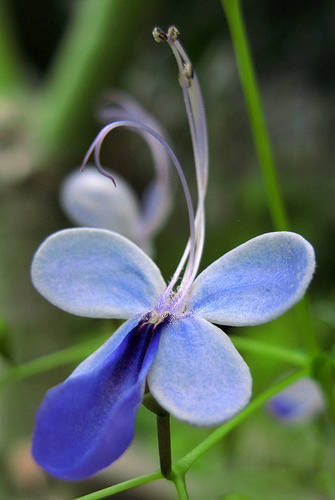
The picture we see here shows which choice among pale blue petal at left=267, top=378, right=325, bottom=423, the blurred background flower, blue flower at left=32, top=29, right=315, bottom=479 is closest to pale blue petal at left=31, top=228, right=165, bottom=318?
blue flower at left=32, top=29, right=315, bottom=479

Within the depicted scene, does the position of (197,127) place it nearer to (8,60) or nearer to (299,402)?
(299,402)

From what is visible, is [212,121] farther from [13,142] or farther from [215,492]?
[215,492]

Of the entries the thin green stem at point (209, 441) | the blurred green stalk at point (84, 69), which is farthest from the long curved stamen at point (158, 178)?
the blurred green stalk at point (84, 69)

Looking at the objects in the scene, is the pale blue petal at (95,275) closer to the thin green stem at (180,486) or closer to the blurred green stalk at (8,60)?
the thin green stem at (180,486)

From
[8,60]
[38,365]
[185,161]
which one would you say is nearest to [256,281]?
[38,365]

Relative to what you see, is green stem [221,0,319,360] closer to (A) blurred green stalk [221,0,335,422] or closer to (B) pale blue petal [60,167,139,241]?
(A) blurred green stalk [221,0,335,422]

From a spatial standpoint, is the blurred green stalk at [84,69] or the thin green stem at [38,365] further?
the blurred green stalk at [84,69]
